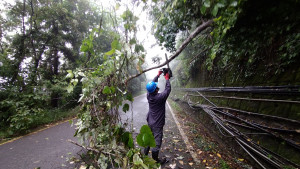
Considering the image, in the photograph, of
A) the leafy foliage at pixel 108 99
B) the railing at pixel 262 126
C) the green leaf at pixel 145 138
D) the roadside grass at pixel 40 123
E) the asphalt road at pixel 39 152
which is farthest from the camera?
the roadside grass at pixel 40 123

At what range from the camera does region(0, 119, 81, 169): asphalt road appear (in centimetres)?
268

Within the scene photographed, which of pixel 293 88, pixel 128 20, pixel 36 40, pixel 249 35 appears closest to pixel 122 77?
pixel 128 20

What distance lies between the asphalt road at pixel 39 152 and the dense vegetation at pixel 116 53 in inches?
34.8

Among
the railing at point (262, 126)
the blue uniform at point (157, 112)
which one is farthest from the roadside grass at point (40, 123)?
the railing at point (262, 126)

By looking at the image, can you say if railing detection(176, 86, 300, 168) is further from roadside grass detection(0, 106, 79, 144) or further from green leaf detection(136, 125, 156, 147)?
roadside grass detection(0, 106, 79, 144)

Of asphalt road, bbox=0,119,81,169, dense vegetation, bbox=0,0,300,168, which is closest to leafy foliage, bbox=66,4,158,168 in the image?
dense vegetation, bbox=0,0,300,168

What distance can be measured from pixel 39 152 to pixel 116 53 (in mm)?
Answer: 3801

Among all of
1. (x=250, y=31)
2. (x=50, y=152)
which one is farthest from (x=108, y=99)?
(x=50, y=152)

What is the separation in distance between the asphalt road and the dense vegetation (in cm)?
88

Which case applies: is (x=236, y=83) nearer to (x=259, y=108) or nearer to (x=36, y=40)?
(x=259, y=108)

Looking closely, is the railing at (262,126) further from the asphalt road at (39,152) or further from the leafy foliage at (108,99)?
the asphalt road at (39,152)

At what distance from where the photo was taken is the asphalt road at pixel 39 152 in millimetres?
2678

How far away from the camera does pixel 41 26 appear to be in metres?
7.29

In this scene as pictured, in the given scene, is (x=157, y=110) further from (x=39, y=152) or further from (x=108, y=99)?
(x=39, y=152)
